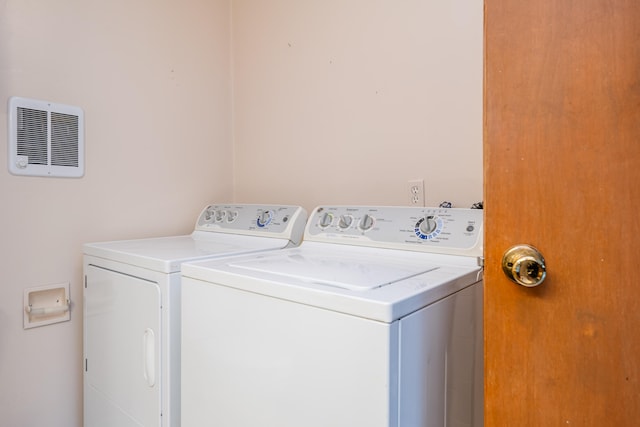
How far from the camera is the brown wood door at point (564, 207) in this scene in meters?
0.59

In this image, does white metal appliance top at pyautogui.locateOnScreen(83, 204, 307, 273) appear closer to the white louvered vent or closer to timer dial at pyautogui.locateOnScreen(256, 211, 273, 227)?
timer dial at pyautogui.locateOnScreen(256, 211, 273, 227)

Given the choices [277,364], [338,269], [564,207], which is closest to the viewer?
[564,207]

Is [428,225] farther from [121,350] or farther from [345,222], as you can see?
[121,350]

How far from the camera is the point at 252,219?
1.67 meters

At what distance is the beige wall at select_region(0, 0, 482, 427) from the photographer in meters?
1.38

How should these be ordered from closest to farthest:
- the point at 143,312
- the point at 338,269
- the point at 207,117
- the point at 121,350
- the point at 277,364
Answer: the point at 277,364 → the point at 338,269 → the point at 143,312 → the point at 121,350 → the point at 207,117

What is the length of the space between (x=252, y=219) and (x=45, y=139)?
838 mm

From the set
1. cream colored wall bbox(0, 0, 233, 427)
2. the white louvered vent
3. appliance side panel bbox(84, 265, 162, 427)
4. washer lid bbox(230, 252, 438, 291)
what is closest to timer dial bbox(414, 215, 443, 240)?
washer lid bbox(230, 252, 438, 291)

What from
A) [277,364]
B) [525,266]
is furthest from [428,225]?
[277,364]

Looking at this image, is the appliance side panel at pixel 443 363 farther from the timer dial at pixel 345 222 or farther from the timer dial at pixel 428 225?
the timer dial at pixel 345 222

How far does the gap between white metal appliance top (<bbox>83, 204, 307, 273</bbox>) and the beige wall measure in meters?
0.19

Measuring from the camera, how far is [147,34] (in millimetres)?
1767

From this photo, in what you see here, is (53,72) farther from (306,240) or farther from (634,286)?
(634,286)

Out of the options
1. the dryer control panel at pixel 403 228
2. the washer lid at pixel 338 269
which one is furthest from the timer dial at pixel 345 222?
the washer lid at pixel 338 269
